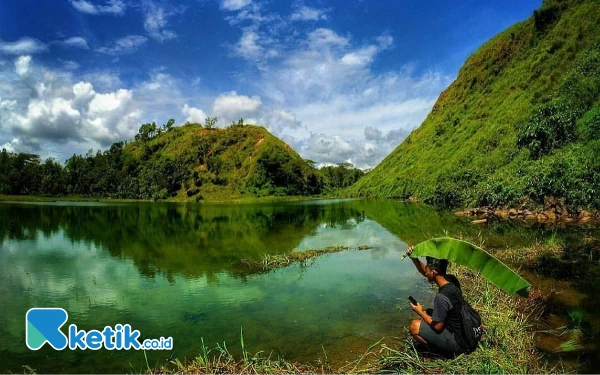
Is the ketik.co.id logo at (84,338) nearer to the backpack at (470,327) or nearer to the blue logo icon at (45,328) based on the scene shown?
the blue logo icon at (45,328)

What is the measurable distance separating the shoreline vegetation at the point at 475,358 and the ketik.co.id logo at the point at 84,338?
1.54 meters

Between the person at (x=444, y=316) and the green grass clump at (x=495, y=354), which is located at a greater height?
the person at (x=444, y=316)

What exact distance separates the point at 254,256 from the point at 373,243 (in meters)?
7.96

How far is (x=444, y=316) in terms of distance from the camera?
583 cm

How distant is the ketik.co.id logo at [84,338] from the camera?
862 centimetres

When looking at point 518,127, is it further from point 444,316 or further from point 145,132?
point 145,132

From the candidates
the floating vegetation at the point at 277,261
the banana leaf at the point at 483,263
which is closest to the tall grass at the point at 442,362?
the banana leaf at the point at 483,263

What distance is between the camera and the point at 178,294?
12.9 m

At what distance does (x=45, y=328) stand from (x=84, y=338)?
3.89ft

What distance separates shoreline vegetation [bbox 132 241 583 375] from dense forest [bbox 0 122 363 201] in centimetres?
11280

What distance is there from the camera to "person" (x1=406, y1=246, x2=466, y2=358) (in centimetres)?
588

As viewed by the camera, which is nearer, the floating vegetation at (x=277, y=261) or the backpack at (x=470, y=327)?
the backpack at (x=470, y=327)

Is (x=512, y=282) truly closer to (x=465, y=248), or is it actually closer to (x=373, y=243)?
(x=465, y=248)

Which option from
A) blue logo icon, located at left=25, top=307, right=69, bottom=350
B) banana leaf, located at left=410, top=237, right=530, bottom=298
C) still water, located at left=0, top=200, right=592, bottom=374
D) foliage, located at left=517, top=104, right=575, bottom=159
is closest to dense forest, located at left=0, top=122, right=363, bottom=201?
foliage, located at left=517, top=104, right=575, bottom=159
